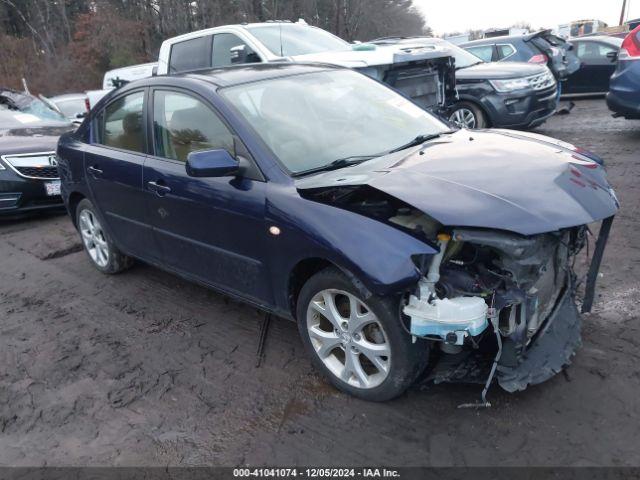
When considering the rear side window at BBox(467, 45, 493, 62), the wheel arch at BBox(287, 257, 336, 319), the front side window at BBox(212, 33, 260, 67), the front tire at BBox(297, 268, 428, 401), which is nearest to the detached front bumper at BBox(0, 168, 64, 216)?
the front side window at BBox(212, 33, 260, 67)

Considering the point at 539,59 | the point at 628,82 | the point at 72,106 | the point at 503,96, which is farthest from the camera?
the point at 72,106

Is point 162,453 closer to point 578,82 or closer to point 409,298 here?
point 409,298

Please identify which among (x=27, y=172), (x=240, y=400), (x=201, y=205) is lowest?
(x=240, y=400)

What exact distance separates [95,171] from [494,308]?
11.4 ft

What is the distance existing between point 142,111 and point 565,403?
11.2 feet

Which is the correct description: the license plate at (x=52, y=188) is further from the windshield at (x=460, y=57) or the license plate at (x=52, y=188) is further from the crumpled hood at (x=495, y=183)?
the windshield at (x=460, y=57)

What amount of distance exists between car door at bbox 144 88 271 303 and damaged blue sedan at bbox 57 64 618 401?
0.01 metres

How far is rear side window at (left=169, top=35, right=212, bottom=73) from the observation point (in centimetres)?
791

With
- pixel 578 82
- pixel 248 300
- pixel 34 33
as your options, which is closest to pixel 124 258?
pixel 248 300

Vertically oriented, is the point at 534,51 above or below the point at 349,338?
above

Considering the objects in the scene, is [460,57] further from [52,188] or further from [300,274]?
[300,274]

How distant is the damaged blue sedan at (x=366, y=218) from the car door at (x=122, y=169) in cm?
3

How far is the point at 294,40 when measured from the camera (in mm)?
7551

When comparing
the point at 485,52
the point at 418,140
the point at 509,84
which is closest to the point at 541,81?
the point at 509,84
